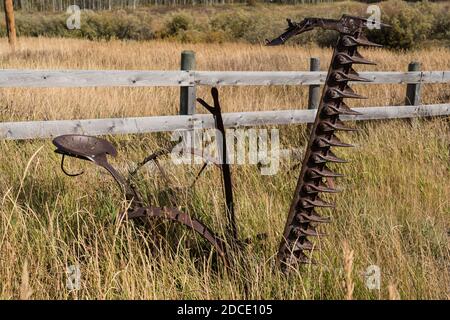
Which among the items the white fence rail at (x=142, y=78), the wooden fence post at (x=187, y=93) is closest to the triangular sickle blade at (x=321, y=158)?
the white fence rail at (x=142, y=78)

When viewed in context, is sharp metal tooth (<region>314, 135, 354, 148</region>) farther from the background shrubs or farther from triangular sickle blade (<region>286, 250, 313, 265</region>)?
the background shrubs

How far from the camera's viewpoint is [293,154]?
522cm

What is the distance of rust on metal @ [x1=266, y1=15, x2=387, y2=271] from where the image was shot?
2.19 meters

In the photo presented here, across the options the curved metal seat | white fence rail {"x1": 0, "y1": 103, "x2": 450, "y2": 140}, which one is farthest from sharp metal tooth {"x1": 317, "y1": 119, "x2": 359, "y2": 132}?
white fence rail {"x1": 0, "y1": 103, "x2": 450, "y2": 140}

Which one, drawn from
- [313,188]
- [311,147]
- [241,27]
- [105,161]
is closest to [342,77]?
[311,147]

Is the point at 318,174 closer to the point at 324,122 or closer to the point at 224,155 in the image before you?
the point at 324,122

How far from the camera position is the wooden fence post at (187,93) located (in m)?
5.66

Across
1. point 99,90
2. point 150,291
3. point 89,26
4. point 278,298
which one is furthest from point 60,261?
point 89,26

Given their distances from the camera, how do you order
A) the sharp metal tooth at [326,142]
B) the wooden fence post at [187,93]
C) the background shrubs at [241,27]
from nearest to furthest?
the sharp metal tooth at [326,142], the wooden fence post at [187,93], the background shrubs at [241,27]

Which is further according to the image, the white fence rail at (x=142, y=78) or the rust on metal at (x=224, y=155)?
the white fence rail at (x=142, y=78)

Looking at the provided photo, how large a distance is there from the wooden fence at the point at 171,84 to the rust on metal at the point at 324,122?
302cm

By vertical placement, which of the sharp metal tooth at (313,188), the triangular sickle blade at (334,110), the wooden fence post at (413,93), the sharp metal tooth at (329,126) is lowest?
the wooden fence post at (413,93)

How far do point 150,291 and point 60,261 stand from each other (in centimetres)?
45

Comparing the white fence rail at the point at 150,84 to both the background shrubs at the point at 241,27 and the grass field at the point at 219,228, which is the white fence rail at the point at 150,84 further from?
the background shrubs at the point at 241,27
